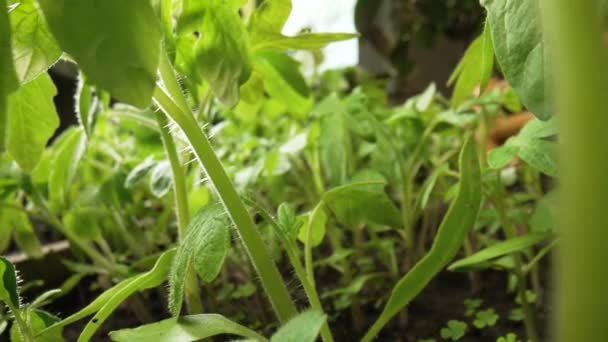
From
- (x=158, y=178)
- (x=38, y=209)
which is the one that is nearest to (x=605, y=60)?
(x=158, y=178)

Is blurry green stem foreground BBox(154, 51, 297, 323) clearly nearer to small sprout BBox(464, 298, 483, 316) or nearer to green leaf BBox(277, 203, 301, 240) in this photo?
green leaf BBox(277, 203, 301, 240)

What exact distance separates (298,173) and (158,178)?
1.22 feet

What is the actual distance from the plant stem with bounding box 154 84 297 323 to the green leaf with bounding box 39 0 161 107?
0.13 metres

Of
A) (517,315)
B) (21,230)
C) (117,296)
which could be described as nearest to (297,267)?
(117,296)

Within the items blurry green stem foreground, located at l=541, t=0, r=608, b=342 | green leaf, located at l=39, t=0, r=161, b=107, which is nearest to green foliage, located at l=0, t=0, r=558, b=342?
green leaf, located at l=39, t=0, r=161, b=107

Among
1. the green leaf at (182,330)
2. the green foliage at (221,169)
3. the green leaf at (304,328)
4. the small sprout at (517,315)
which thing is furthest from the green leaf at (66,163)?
the small sprout at (517,315)

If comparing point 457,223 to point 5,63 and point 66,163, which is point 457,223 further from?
point 66,163

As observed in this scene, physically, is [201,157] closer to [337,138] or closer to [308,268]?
[308,268]

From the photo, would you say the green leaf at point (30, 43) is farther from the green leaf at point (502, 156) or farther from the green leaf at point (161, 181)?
the green leaf at point (502, 156)

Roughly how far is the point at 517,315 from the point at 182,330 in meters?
0.44

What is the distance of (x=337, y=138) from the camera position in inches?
29.4

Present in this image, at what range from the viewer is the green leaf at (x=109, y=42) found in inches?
11.6

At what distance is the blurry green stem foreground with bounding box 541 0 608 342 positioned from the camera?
0.22 meters

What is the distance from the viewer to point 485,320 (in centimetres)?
65
